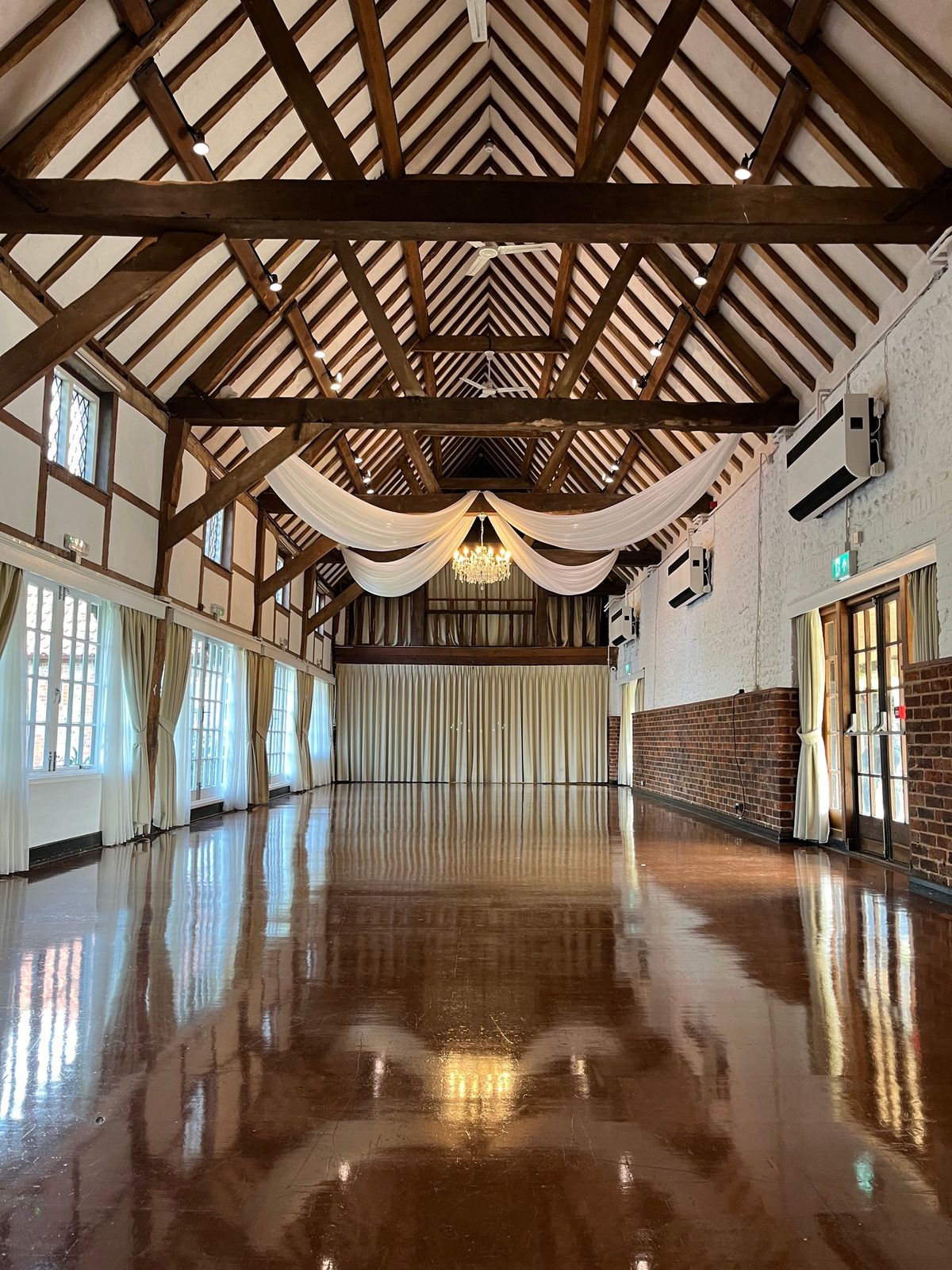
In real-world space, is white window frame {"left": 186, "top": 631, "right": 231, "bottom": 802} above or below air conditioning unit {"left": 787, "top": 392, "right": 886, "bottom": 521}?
below

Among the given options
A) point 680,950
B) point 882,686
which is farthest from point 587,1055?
point 882,686

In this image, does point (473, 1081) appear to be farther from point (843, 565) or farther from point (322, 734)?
point (322, 734)

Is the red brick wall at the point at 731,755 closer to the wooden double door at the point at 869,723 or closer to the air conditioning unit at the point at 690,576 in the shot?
the wooden double door at the point at 869,723

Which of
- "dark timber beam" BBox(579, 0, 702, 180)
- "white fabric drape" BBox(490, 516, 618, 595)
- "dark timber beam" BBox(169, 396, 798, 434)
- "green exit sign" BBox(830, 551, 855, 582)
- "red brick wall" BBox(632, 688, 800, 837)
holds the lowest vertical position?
"red brick wall" BBox(632, 688, 800, 837)

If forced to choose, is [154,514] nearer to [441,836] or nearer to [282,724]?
[441,836]

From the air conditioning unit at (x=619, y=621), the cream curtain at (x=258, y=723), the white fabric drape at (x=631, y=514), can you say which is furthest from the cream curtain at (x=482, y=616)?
the white fabric drape at (x=631, y=514)

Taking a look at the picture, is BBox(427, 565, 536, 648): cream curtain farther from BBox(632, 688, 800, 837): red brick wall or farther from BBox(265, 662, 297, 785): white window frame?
BBox(632, 688, 800, 837): red brick wall

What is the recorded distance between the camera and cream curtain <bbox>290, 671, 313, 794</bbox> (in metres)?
14.7

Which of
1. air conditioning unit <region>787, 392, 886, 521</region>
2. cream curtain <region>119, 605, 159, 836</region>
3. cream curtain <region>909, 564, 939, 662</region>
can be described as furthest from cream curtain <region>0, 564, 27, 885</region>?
cream curtain <region>909, 564, 939, 662</region>

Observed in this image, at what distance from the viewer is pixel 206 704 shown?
Result: 10.5m

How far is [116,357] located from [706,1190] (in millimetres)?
7245

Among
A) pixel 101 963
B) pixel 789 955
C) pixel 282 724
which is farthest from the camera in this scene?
pixel 282 724

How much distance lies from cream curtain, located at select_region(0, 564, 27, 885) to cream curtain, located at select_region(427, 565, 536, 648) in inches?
504

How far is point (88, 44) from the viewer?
189 inches
